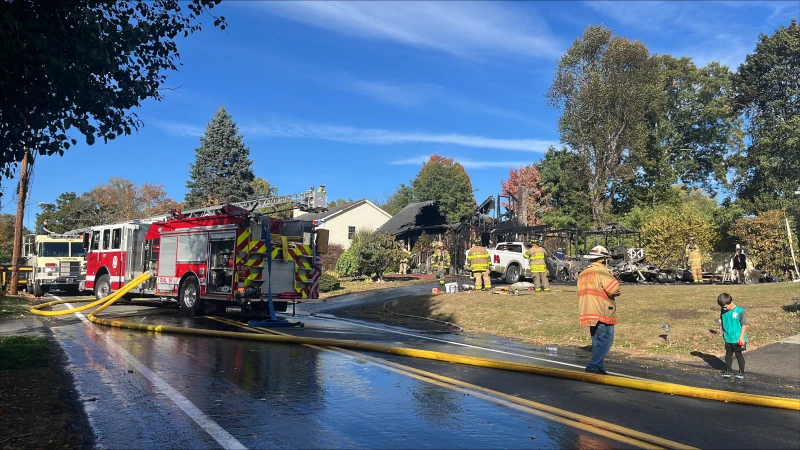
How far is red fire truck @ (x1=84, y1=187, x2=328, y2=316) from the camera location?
43.5 feet

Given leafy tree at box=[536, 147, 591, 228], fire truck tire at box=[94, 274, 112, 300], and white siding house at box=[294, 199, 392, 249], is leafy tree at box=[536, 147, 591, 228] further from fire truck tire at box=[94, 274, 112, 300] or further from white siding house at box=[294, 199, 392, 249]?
fire truck tire at box=[94, 274, 112, 300]

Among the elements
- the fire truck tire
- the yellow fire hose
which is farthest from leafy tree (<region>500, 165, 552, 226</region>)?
the yellow fire hose

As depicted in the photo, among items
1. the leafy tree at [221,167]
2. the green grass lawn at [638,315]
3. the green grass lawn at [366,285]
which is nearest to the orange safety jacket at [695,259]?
the green grass lawn at [638,315]

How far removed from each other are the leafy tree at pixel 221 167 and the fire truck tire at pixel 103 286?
34692mm

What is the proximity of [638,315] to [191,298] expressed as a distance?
35.4 feet

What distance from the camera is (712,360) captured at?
31.4ft

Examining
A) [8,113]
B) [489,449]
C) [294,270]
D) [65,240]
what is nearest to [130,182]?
[65,240]

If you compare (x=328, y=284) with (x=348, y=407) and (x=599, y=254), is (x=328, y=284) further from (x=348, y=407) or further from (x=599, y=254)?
(x=348, y=407)

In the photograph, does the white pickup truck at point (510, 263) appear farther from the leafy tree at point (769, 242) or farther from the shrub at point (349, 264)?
the leafy tree at point (769, 242)

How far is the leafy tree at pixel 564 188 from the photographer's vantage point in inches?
1739

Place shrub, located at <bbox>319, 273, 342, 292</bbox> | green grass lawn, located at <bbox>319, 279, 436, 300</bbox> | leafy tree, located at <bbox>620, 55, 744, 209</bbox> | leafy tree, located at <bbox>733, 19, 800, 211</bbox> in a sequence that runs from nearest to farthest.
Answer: green grass lawn, located at <bbox>319, 279, 436, 300</bbox>, shrub, located at <bbox>319, 273, 342, 292</bbox>, leafy tree, located at <bbox>733, 19, 800, 211</bbox>, leafy tree, located at <bbox>620, 55, 744, 209</bbox>

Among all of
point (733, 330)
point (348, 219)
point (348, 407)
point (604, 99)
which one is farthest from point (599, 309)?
point (348, 219)

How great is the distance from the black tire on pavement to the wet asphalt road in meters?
5.12

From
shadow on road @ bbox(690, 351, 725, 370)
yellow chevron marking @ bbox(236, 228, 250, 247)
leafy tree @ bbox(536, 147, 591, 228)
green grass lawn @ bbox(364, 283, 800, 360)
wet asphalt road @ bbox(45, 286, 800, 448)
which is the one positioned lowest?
shadow on road @ bbox(690, 351, 725, 370)
